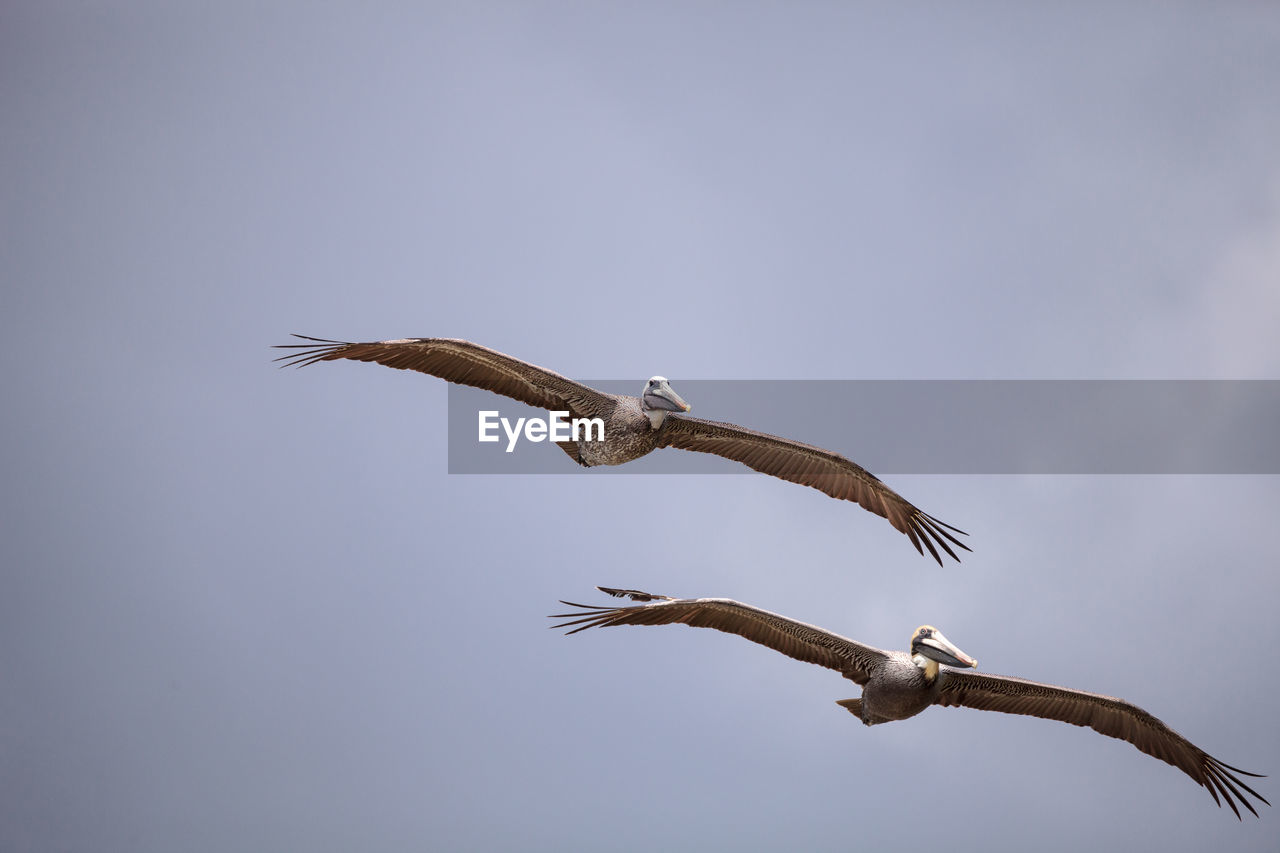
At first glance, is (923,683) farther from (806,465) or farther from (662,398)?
(662,398)

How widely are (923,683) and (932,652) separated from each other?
1.08ft

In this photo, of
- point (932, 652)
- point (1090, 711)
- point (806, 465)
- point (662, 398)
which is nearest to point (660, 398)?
point (662, 398)

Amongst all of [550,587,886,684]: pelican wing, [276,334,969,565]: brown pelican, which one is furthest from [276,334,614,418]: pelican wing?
[550,587,886,684]: pelican wing

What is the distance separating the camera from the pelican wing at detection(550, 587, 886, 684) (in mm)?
10844

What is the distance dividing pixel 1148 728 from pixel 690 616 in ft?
15.0

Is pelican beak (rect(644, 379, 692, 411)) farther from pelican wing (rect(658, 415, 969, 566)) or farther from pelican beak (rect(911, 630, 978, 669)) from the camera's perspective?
pelican beak (rect(911, 630, 978, 669))

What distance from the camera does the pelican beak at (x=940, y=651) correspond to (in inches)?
428

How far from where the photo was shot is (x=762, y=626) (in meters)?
11.6

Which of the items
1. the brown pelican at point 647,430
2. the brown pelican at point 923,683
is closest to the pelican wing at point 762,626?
the brown pelican at point 923,683

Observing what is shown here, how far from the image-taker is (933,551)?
468 inches

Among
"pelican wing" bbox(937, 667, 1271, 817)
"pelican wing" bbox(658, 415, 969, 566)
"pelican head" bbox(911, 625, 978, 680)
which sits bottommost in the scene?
"pelican wing" bbox(937, 667, 1271, 817)

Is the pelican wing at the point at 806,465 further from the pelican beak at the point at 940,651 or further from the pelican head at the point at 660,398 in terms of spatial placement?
the pelican beak at the point at 940,651

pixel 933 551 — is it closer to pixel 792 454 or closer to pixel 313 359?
pixel 792 454

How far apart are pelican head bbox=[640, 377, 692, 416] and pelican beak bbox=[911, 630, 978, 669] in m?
3.09
